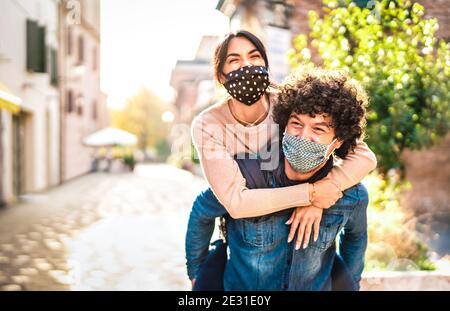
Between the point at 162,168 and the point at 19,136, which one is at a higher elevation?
the point at 19,136

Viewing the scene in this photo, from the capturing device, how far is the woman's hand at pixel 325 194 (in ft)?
4.70

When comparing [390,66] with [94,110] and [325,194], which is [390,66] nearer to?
[325,194]

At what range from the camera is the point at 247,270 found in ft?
5.22

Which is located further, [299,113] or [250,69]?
[250,69]

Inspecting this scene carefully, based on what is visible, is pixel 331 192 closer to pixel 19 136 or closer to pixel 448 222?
pixel 448 222

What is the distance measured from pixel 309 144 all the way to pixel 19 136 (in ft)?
31.7

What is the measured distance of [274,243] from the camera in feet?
4.96

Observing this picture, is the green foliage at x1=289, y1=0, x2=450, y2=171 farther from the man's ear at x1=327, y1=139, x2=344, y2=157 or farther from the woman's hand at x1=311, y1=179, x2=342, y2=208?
the woman's hand at x1=311, y1=179, x2=342, y2=208

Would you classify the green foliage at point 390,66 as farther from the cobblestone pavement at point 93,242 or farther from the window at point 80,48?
the window at point 80,48

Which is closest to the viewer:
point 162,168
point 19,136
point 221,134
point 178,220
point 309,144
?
point 309,144

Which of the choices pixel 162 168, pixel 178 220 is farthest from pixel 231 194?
pixel 162 168

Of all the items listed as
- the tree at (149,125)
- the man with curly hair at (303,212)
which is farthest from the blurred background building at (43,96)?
the man with curly hair at (303,212)

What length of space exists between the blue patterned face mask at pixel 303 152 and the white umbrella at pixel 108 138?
37.8 feet

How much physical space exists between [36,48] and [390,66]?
24.7ft
